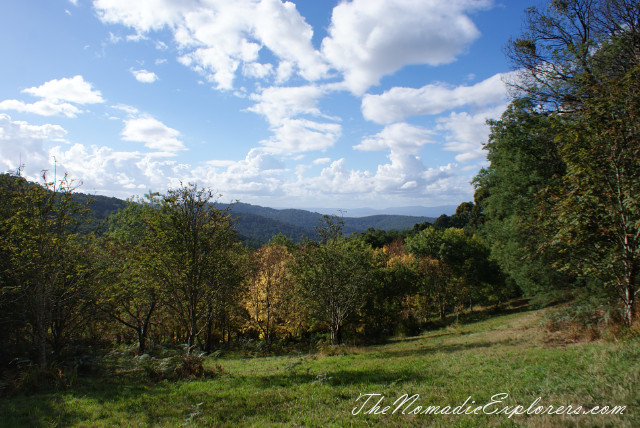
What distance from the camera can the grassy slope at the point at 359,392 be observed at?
5.84 m

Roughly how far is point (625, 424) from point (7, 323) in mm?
20168

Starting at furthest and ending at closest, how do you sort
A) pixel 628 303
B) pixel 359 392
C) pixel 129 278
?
pixel 129 278, pixel 628 303, pixel 359 392

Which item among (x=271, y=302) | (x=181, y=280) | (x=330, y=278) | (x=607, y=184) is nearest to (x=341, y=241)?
(x=330, y=278)

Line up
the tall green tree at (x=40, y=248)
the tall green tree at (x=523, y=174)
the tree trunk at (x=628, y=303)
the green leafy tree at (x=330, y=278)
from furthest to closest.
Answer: the green leafy tree at (x=330, y=278), the tall green tree at (x=523, y=174), the tall green tree at (x=40, y=248), the tree trunk at (x=628, y=303)

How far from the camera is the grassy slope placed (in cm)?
584

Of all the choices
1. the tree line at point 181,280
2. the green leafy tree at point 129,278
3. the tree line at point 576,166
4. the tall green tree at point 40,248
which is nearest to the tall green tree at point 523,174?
the tree line at point 576,166

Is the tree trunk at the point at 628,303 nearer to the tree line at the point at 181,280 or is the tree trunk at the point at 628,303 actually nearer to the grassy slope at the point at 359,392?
the grassy slope at the point at 359,392

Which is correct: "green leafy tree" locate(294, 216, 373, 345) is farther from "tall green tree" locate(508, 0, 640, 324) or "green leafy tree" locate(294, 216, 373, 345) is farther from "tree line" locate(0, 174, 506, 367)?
"tall green tree" locate(508, 0, 640, 324)

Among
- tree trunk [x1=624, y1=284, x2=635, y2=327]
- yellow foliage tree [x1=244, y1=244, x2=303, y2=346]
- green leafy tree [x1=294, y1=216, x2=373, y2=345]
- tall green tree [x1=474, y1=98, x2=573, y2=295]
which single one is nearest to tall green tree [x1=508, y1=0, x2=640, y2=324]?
tree trunk [x1=624, y1=284, x2=635, y2=327]

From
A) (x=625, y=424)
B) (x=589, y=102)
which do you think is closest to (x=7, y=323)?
(x=625, y=424)

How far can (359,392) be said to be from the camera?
26.9 ft

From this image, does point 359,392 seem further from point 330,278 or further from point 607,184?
point 330,278

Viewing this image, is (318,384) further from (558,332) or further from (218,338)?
(218,338)

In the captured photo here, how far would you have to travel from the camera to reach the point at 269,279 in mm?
27594
